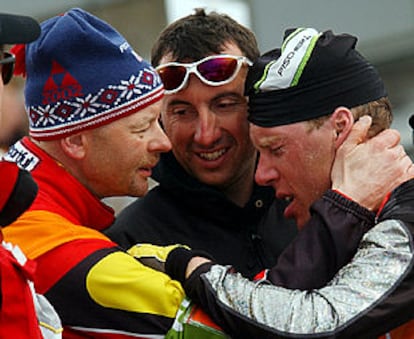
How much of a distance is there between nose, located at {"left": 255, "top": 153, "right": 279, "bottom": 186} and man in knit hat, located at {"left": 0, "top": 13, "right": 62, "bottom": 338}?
109cm

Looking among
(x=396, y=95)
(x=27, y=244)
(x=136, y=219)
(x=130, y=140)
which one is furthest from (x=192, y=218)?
(x=396, y=95)

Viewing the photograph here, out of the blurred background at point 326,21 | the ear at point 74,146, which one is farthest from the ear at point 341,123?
the blurred background at point 326,21

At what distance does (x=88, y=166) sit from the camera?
3.62 metres

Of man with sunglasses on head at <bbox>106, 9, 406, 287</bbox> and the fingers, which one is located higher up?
the fingers

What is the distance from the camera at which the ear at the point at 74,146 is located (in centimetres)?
359

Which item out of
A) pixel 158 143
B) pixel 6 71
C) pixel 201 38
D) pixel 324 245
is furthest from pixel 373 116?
pixel 6 71

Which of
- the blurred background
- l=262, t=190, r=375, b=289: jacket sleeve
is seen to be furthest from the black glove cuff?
the blurred background

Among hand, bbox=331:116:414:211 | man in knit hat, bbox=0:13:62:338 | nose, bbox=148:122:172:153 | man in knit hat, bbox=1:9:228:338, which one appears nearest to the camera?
man in knit hat, bbox=0:13:62:338

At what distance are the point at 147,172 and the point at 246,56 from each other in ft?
2.16

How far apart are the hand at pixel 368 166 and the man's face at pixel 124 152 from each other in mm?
582

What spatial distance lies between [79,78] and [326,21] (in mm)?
6205

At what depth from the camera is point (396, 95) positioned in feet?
30.3

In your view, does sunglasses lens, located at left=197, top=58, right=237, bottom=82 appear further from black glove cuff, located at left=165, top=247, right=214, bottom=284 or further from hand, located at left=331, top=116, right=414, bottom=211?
black glove cuff, located at left=165, top=247, right=214, bottom=284

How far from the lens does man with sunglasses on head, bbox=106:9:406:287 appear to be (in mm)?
4047
